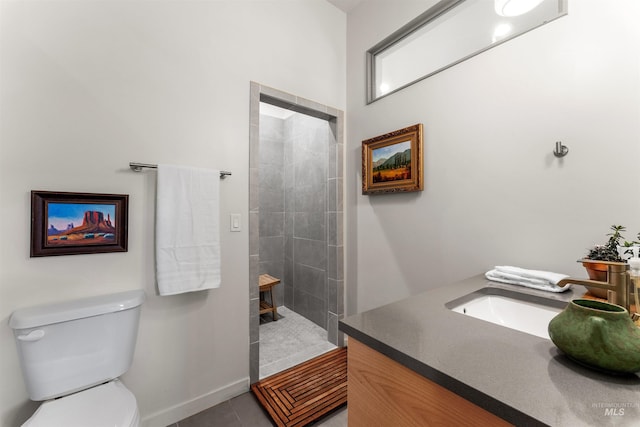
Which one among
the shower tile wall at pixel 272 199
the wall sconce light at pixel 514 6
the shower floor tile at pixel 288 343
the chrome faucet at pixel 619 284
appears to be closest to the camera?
the chrome faucet at pixel 619 284

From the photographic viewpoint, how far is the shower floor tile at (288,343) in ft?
6.80

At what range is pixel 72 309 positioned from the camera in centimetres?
111

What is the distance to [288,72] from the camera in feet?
6.35

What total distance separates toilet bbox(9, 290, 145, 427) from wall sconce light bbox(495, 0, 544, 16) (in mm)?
2323

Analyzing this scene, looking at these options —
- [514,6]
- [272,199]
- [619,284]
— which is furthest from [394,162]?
[272,199]

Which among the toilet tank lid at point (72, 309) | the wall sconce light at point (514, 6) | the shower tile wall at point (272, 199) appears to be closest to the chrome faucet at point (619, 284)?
the wall sconce light at point (514, 6)

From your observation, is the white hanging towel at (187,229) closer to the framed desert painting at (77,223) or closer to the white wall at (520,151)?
the framed desert painting at (77,223)

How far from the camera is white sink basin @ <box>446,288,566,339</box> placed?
3.10 feet

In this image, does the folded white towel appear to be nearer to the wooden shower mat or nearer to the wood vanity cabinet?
the wood vanity cabinet

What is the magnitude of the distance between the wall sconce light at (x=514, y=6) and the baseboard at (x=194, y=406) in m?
2.60

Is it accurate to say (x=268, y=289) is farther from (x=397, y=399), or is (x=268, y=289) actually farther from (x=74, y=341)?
(x=397, y=399)

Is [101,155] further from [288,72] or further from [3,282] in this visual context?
[288,72]

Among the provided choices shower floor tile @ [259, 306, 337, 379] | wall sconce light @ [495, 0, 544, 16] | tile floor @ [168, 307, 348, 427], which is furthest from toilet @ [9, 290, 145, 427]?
wall sconce light @ [495, 0, 544, 16]

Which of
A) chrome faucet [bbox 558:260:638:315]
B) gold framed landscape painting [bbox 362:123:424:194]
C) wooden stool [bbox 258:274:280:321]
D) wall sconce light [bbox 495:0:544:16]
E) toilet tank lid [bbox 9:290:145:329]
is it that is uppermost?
wall sconce light [bbox 495:0:544:16]
